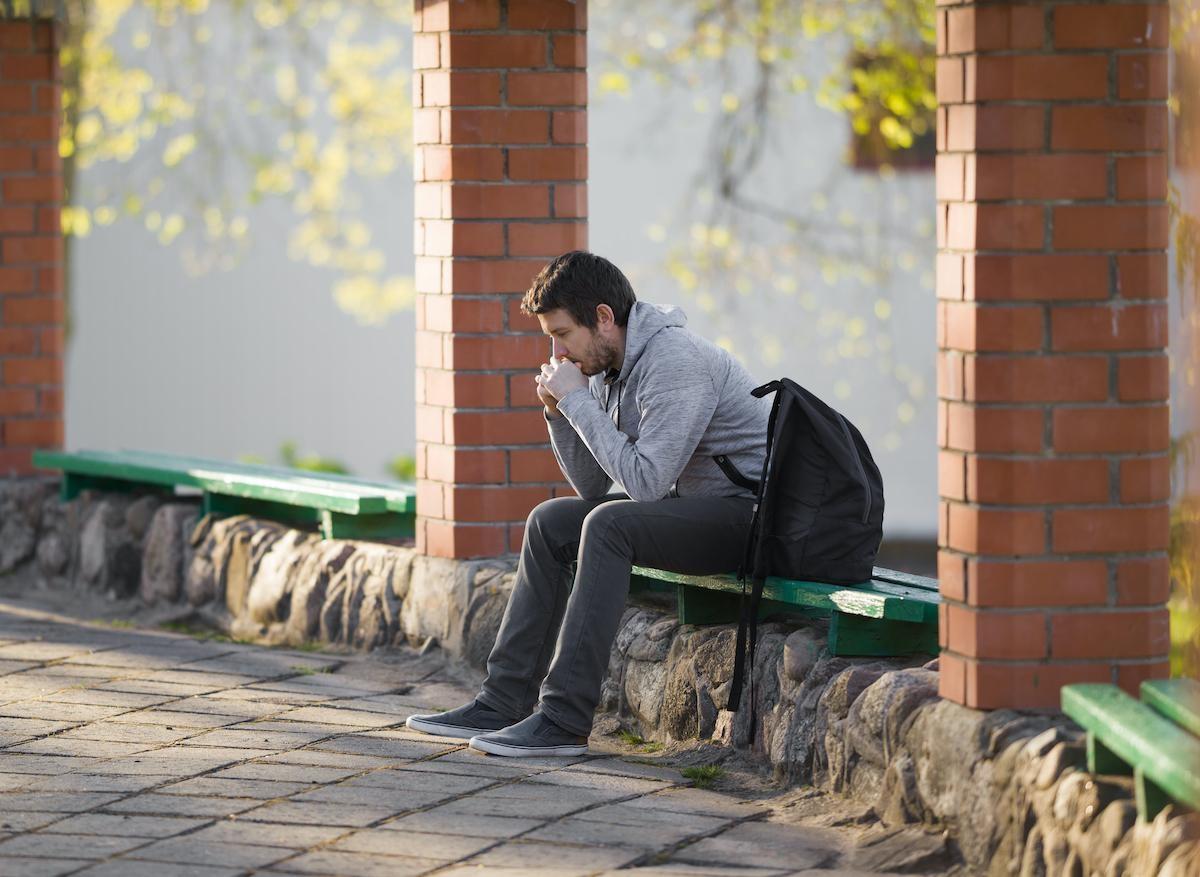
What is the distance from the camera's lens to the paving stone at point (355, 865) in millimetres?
3920

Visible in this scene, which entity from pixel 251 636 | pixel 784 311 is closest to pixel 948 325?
pixel 251 636

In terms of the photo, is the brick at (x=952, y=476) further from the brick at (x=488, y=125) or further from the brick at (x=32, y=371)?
the brick at (x=32, y=371)

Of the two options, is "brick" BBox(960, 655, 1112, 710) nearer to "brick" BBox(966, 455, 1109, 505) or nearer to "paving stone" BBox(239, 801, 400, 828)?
"brick" BBox(966, 455, 1109, 505)

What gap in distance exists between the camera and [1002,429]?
A: 4.03 meters

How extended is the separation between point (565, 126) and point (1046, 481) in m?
2.43

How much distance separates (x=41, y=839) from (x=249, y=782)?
60 centimetres

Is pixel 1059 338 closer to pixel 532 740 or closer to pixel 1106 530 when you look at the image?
pixel 1106 530

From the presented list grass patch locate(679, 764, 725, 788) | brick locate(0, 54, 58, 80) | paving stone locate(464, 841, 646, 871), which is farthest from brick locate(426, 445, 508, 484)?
brick locate(0, 54, 58, 80)

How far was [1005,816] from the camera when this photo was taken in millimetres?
3869

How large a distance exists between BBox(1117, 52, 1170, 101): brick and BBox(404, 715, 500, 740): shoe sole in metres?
2.23

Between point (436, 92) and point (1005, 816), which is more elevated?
point (436, 92)

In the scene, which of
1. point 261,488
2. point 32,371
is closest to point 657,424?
point 261,488

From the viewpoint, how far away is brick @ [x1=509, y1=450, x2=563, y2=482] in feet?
20.0

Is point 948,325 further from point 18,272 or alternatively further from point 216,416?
point 216,416
